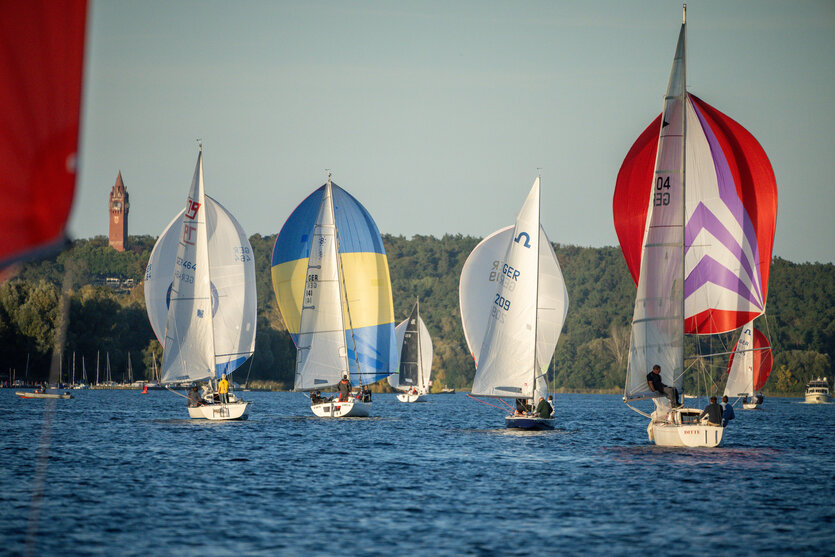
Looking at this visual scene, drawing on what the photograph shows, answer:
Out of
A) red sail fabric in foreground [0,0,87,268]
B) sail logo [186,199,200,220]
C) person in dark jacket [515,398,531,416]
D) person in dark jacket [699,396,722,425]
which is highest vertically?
sail logo [186,199,200,220]

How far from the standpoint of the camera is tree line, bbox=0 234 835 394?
9156 centimetres

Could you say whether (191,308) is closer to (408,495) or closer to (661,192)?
(661,192)

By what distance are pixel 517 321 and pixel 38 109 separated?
34.2 metres

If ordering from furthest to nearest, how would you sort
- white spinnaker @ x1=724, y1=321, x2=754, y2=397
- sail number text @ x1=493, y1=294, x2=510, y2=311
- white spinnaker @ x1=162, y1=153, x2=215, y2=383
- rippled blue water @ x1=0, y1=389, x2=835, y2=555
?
white spinnaker @ x1=724, y1=321, x2=754, y2=397 → white spinnaker @ x1=162, y1=153, x2=215, y2=383 → sail number text @ x1=493, y1=294, x2=510, y2=311 → rippled blue water @ x1=0, y1=389, x2=835, y2=555

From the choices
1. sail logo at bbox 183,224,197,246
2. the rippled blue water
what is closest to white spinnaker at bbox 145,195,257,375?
sail logo at bbox 183,224,197,246

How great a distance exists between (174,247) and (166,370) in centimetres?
829

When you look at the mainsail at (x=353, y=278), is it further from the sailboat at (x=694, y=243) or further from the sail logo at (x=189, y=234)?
the sailboat at (x=694, y=243)

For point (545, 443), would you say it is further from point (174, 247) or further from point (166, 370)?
point (174, 247)

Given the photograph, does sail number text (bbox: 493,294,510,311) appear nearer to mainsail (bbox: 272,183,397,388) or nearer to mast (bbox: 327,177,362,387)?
mast (bbox: 327,177,362,387)

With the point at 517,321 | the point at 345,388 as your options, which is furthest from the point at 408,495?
the point at 345,388

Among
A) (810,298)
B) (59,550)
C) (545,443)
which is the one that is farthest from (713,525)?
(810,298)

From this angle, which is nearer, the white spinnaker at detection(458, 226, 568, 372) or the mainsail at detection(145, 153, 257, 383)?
the white spinnaker at detection(458, 226, 568, 372)

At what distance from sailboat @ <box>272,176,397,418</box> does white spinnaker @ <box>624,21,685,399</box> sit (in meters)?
18.8

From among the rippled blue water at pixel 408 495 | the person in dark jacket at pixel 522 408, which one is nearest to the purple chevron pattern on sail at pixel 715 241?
the rippled blue water at pixel 408 495
